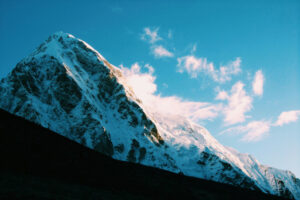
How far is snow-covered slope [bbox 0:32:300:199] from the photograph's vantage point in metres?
125

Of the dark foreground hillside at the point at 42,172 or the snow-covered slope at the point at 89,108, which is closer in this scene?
the dark foreground hillside at the point at 42,172

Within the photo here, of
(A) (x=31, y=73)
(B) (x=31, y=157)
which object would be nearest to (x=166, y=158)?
(A) (x=31, y=73)

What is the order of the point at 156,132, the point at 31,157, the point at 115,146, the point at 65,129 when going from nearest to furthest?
the point at 31,157
the point at 65,129
the point at 115,146
the point at 156,132

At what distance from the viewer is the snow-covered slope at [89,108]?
125 meters

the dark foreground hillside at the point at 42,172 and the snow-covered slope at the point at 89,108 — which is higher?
the snow-covered slope at the point at 89,108

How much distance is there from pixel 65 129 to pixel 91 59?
253 ft

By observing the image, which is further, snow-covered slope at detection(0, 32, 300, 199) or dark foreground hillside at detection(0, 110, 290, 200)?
snow-covered slope at detection(0, 32, 300, 199)

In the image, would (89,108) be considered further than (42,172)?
Yes

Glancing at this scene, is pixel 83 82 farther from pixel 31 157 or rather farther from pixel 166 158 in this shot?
pixel 31 157

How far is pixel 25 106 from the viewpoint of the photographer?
11544cm

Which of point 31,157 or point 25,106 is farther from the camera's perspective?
point 25,106

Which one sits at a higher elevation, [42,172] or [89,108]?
[89,108]

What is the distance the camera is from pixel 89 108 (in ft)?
464

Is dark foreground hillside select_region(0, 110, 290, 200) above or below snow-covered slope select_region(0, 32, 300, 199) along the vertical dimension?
below
